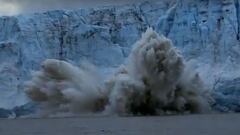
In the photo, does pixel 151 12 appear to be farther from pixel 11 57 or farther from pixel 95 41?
pixel 11 57

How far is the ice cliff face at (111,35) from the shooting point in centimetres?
4238

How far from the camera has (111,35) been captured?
4434 centimetres

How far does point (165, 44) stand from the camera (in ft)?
121

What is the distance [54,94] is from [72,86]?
1545 mm

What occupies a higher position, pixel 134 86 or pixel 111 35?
pixel 111 35

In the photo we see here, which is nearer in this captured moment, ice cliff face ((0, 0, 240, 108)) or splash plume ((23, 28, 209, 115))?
splash plume ((23, 28, 209, 115))

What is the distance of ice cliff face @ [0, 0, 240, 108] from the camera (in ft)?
139

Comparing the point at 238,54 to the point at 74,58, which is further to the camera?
the point at 74,58

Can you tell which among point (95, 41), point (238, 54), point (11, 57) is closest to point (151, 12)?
point (95, 41)

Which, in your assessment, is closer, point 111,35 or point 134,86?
point 134,86

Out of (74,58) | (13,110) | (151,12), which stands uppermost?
(151,12)

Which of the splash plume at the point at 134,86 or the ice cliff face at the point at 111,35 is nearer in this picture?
the splash plume at the point at 134,86

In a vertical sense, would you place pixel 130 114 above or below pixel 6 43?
below

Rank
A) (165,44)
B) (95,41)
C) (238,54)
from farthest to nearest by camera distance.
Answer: (95,41) < (238,54) < (165,44)
